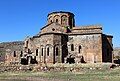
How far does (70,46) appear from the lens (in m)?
44.6

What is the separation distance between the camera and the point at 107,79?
25.9 m

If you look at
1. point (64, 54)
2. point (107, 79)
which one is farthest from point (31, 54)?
point (107, 79)

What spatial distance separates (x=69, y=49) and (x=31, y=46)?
779cm

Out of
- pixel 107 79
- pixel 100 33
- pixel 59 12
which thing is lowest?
pixel 107 79

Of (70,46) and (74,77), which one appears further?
(70,46)

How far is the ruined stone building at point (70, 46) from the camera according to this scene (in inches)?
1713

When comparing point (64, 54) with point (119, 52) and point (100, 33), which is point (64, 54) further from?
point (119, 52)

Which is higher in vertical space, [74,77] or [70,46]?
[70,46]

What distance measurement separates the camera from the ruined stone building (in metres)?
43.5

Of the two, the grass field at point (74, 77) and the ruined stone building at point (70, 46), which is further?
the ruined stone building at point (70, 46)

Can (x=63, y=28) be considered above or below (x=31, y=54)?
above

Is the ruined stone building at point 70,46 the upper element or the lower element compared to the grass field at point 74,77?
upper

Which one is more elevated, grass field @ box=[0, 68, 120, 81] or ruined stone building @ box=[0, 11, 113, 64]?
ruined stone building @ box=[0, 11, 113, 64]

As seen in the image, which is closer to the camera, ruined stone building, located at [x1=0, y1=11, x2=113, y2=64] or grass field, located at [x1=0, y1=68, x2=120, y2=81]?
grass field, located at [x1=0, y1=68, x2=120, y2=81]
